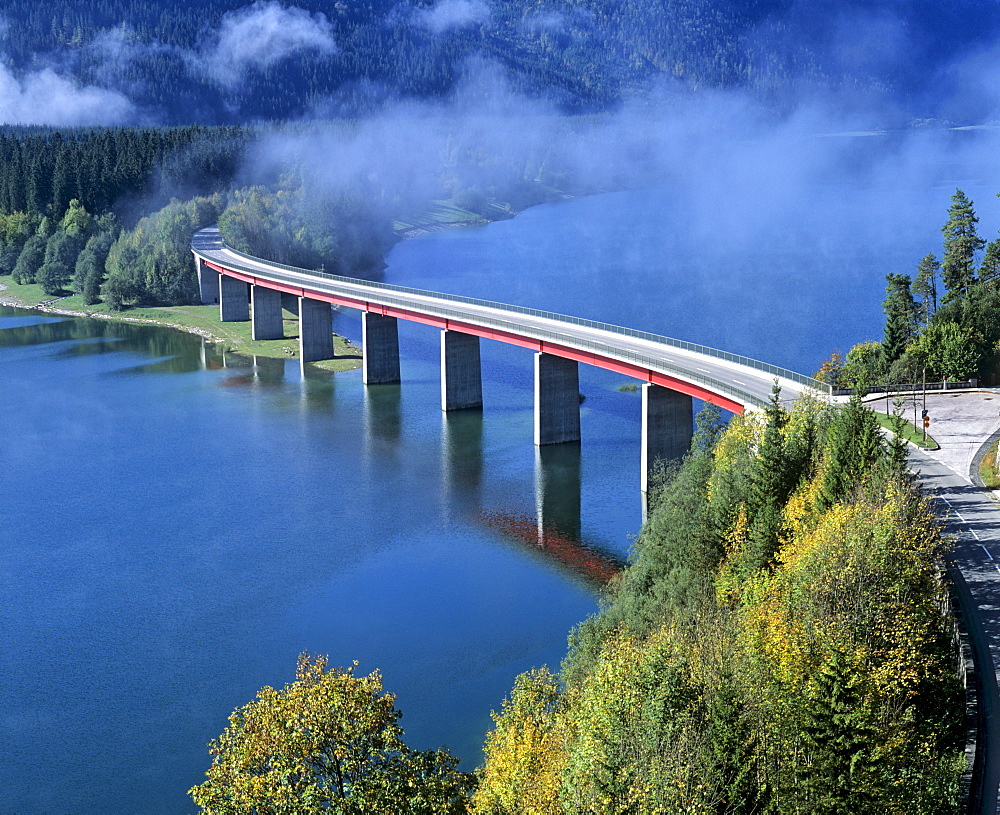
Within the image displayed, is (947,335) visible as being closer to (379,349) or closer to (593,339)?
(593,339)

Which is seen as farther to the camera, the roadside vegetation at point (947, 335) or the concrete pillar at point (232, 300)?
the concrete pillar at point (232, 300)

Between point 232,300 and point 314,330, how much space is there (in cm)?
2391

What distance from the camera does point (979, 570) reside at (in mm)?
37281

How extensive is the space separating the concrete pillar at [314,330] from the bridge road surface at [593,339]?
1781mm

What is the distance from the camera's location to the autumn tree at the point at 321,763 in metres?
22.8

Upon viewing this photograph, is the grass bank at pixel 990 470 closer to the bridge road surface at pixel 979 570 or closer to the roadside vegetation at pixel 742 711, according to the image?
the bridge road surface at pixel 979 570

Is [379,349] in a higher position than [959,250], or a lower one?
lower

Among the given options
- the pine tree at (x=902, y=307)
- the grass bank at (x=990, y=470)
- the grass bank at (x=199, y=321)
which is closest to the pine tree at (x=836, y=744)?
the grass bank at (x=990, y=470)

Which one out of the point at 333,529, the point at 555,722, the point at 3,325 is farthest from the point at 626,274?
the point at 555,722

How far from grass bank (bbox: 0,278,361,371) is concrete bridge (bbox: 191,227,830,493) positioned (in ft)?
7.01

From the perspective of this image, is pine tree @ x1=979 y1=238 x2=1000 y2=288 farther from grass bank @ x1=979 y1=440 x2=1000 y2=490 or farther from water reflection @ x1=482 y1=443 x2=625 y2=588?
water reflection @ x1=482 y1=443 x2=625 y2=588

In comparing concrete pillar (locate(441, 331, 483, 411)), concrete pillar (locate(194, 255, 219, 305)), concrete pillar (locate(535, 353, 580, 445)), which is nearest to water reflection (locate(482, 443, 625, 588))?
concrete pillar (locate(535, 353, 580, 445))

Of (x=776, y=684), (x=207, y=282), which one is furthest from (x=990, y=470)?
(x=207, y=282)

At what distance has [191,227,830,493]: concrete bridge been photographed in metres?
63.7
